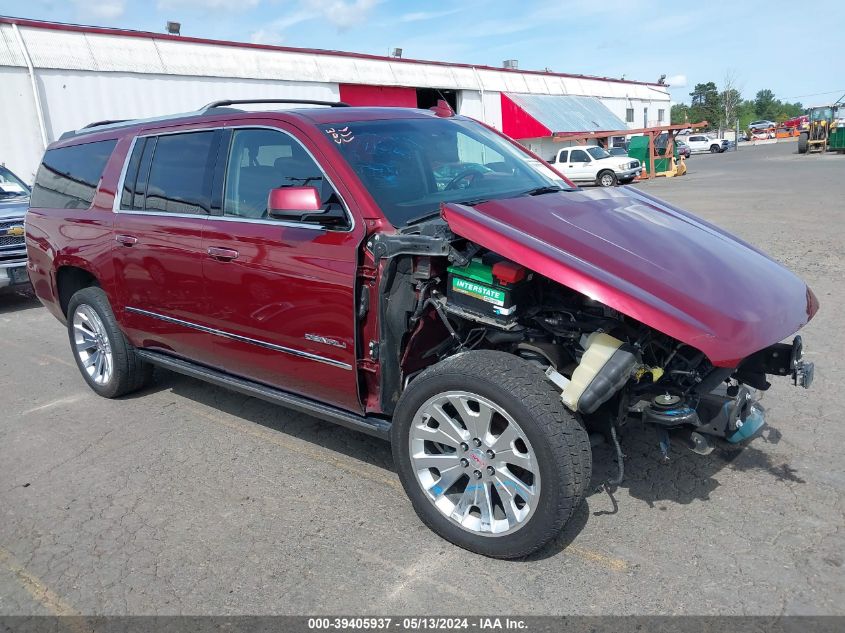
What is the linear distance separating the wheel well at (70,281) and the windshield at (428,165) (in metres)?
2.83

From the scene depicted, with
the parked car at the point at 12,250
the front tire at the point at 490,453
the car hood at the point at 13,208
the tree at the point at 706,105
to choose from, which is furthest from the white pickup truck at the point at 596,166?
the tree at the point at 706,105

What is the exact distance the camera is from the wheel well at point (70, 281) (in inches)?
214

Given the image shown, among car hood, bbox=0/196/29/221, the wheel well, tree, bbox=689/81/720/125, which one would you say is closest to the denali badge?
the wheel well

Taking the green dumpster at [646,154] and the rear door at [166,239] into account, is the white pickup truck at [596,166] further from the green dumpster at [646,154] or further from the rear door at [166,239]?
the rear door at [166,239]

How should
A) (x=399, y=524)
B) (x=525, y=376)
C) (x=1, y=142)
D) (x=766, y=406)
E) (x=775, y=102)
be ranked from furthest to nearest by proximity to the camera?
(x=775, y=102) < (x=1, y=142) < (x=766, y=406) < (x=399, y=524) < (x=525, y=376)

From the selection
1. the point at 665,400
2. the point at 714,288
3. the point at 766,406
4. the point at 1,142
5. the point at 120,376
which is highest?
the point at 1,142

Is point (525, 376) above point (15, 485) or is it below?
above

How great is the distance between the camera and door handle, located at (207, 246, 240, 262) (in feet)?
12.7

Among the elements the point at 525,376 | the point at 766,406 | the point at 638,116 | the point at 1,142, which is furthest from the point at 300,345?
the point at 638,116

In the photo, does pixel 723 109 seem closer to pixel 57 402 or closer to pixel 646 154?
pixel 646 154

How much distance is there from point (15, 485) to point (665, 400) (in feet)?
11.9

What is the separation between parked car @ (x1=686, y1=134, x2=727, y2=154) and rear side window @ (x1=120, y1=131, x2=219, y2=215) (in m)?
59.3

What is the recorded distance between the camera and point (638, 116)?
169ft

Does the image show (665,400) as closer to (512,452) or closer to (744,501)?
(512,452)
